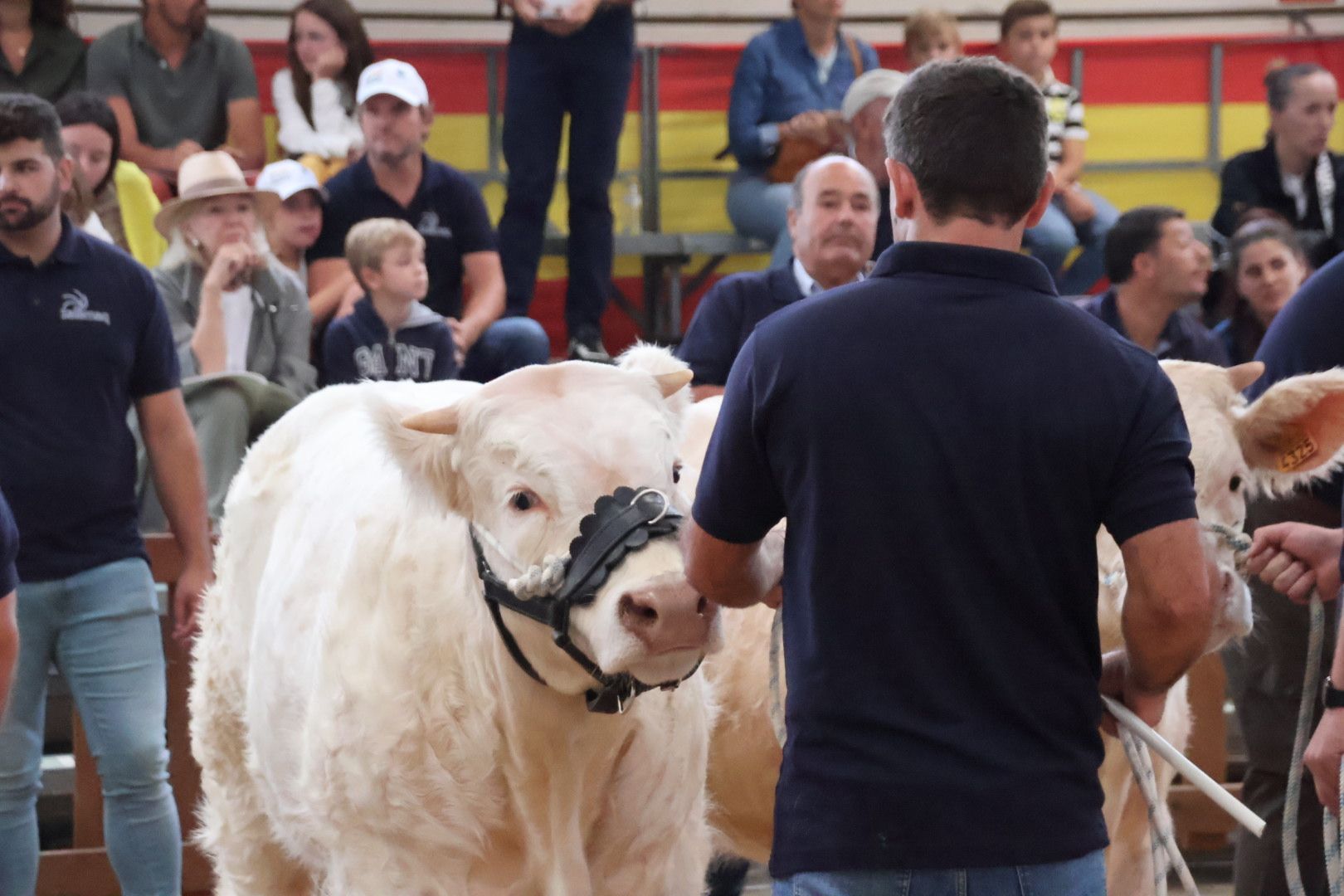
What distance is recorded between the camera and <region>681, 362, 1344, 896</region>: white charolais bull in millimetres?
3324

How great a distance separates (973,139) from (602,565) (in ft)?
3.07

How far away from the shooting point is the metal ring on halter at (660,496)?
262 centimetres

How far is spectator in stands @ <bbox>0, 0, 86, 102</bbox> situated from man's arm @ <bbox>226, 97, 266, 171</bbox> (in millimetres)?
646

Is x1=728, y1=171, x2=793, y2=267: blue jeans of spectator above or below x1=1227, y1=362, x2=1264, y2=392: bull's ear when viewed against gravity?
above

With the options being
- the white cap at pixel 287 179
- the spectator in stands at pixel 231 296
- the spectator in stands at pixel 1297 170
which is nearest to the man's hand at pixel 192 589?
the spectator in stands at pixel 231 296

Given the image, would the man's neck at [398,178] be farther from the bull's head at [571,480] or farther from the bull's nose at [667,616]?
the bull's nose at [667,616]

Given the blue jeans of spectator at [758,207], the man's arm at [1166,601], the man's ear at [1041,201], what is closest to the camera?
the man's arm at [1166,601]

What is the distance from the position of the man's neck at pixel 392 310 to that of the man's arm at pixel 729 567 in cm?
379

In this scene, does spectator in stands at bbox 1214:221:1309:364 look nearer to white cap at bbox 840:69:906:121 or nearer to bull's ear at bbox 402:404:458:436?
white cap at bbox 840:69:906:121

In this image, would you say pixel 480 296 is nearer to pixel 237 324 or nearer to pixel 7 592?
pixel 237 324

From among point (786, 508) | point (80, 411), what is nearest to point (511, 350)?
point (80, 411)

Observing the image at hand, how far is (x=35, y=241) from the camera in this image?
4.18m

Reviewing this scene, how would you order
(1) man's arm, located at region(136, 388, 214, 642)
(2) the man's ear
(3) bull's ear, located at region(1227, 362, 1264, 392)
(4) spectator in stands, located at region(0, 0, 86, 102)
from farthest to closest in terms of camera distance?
(4) spectator in stands, located at region(0, 0, 86, 102) → (1) man's arm, located at region(136, 388, 214, 642) → (3) bull's ear, located at region(1227, 362, 1264, 392) → (2) the man's ear

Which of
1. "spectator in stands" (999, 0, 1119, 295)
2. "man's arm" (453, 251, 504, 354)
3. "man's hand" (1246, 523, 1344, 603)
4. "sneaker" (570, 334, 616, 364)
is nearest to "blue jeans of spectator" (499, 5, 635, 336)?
"sneaker" (570, 334, 616, 364)
